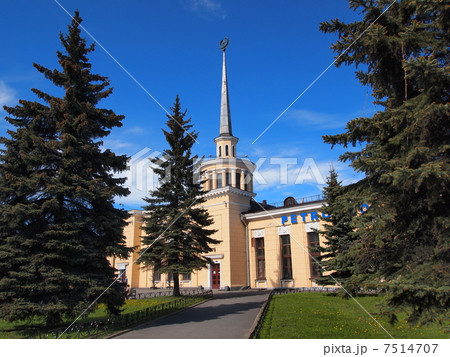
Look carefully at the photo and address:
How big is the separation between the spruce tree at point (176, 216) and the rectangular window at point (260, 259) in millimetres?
12524

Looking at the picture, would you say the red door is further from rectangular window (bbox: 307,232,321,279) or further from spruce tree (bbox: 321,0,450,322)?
spruce tree (bbox: 321,0,450,322)

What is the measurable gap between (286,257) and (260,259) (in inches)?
124

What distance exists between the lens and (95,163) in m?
13.1

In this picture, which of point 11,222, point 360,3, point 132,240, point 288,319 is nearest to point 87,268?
point 11,222

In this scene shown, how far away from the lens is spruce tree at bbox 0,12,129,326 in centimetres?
1059

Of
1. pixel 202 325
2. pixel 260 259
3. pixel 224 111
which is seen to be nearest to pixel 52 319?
pixel 202 325

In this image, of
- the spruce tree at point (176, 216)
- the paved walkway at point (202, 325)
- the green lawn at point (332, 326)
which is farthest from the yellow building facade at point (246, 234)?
the green lawn at point (332, 326)

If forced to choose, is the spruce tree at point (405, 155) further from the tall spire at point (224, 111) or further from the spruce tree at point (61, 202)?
the tall spire at point (224, 111)

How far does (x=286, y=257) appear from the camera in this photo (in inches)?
1264

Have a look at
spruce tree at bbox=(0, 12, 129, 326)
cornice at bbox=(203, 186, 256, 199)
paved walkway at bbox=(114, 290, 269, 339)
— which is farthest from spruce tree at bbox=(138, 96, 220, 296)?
cornice at bbox=(203, 186, 256, 199)

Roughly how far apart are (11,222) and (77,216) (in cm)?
207

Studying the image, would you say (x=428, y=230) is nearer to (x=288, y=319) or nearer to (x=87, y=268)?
(x=288, y=319)

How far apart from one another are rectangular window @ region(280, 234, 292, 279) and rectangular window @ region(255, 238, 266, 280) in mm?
2400

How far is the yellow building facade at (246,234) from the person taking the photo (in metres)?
30.5
